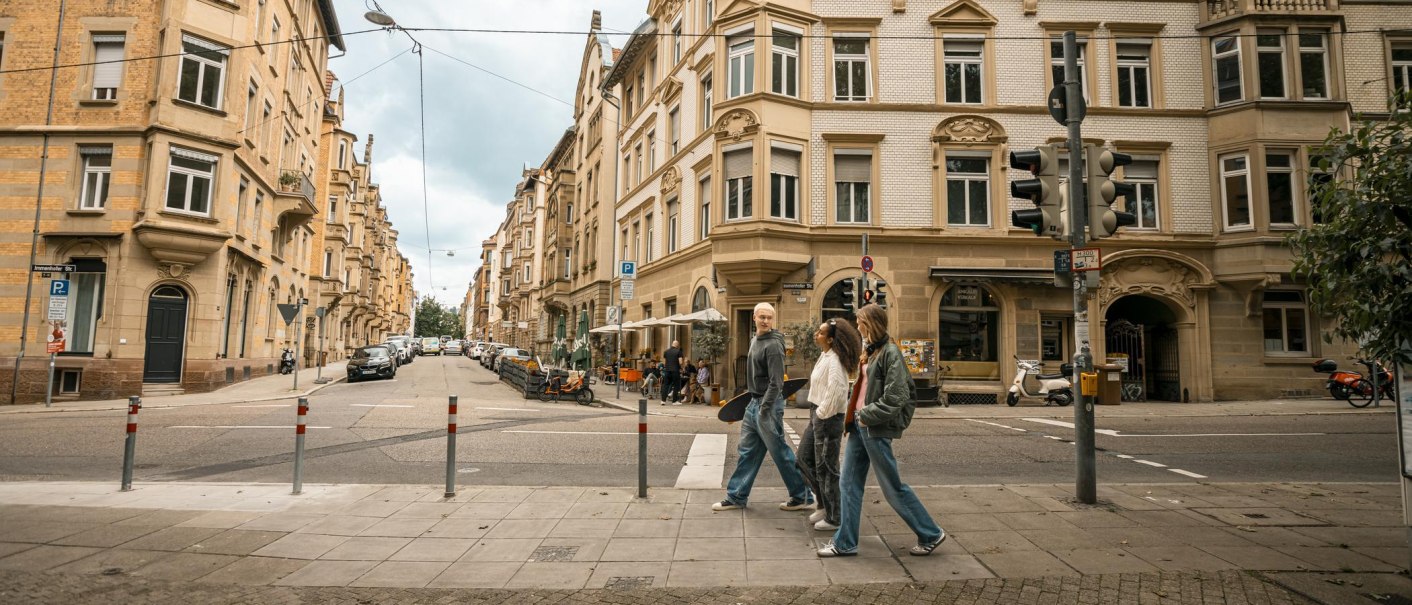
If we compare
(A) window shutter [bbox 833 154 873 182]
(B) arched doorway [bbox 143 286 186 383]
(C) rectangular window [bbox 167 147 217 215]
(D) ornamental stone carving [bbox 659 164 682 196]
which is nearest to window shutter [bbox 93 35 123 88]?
(C) rectangular window [bbox 167 147 217 215]

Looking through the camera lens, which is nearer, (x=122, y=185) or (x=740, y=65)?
(x=122, y=185)

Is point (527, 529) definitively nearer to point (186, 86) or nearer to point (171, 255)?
point (171, 255)

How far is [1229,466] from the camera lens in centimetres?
839

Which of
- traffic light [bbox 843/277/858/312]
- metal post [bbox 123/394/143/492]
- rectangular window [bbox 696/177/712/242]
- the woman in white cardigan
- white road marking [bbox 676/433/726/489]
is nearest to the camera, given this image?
the woman in white cardigan

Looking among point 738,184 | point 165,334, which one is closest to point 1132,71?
point 738,184

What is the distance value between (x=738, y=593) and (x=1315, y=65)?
72.7 ft

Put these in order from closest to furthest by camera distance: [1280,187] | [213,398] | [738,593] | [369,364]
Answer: [738,593], [213,398], [1280,187], [369,364]

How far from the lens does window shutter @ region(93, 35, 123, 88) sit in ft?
59.3

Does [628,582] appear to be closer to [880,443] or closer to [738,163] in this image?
[880,443]

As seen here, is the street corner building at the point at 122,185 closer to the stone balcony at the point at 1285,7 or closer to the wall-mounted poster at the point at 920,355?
the wall-mounted poster at the point at 920,355

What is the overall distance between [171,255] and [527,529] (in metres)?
18.3

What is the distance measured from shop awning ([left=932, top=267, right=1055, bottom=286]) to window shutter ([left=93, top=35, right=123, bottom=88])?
22175mm

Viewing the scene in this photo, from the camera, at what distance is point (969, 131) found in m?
18.3

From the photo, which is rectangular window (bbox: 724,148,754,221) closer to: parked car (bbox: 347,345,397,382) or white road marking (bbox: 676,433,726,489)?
white road marking (bbox: 676,433,726,489)
